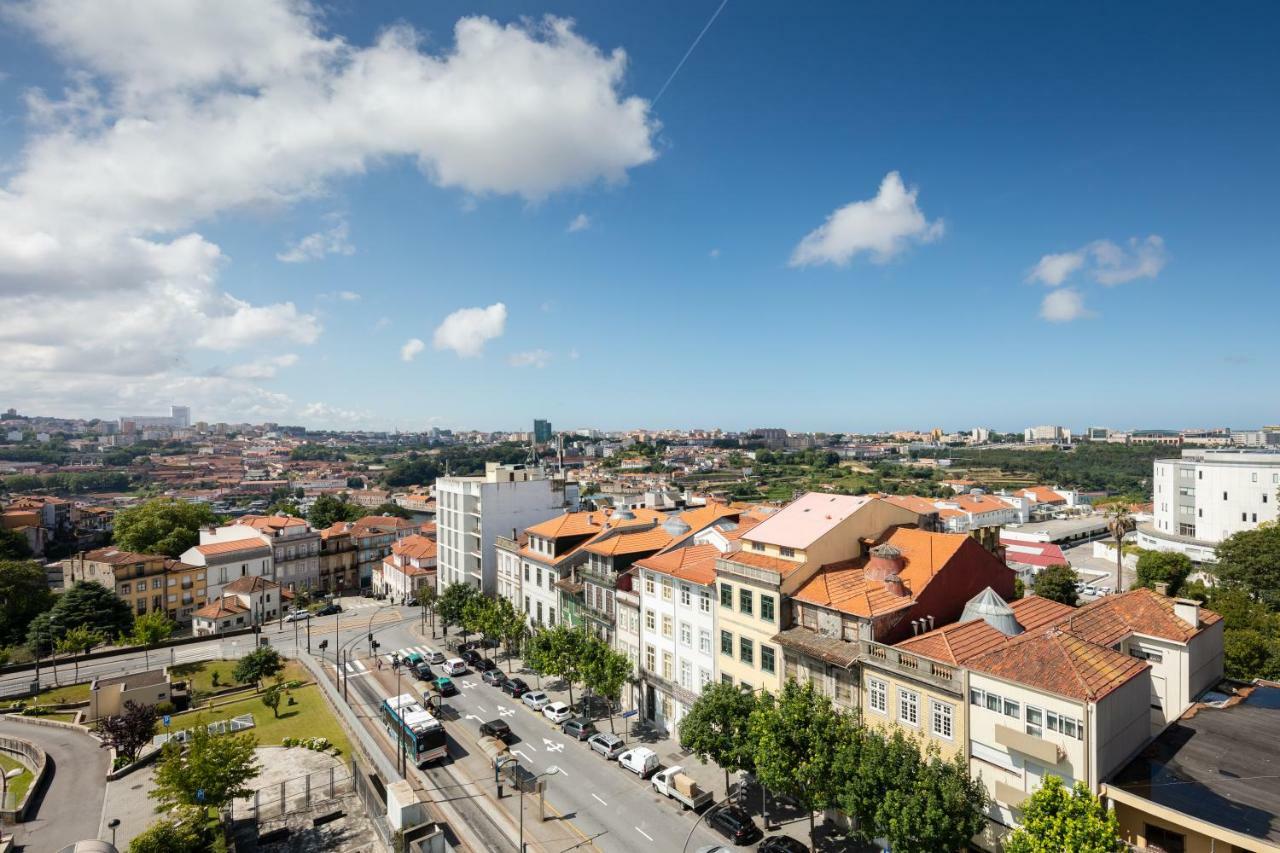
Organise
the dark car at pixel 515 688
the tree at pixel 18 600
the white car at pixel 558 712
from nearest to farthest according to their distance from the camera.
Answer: the white car at pixel 558 712 < the dark car at pixel 515 688 < the tree at pixel 18 600

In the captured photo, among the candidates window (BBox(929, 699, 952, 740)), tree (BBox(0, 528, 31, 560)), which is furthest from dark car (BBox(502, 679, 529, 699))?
tree (BBox(0, 528, 31, 560))

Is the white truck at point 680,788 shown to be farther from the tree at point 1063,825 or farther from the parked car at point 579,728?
the tree at point 1063,825

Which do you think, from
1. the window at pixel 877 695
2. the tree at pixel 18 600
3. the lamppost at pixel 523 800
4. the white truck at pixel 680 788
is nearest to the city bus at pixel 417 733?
the lamppost at pixel 523 800

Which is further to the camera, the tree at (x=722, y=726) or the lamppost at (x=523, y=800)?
the tree at (x=722, y=726)

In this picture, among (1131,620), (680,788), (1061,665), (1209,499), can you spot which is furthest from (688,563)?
(1209,499)

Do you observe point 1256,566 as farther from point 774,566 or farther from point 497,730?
point 497,730

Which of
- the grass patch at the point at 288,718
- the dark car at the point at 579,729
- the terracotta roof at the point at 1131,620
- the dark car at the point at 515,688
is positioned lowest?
the grass patch at the point at 288,718

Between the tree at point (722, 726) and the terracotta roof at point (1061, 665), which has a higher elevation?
the terracotta roof at point (1061, 665)
